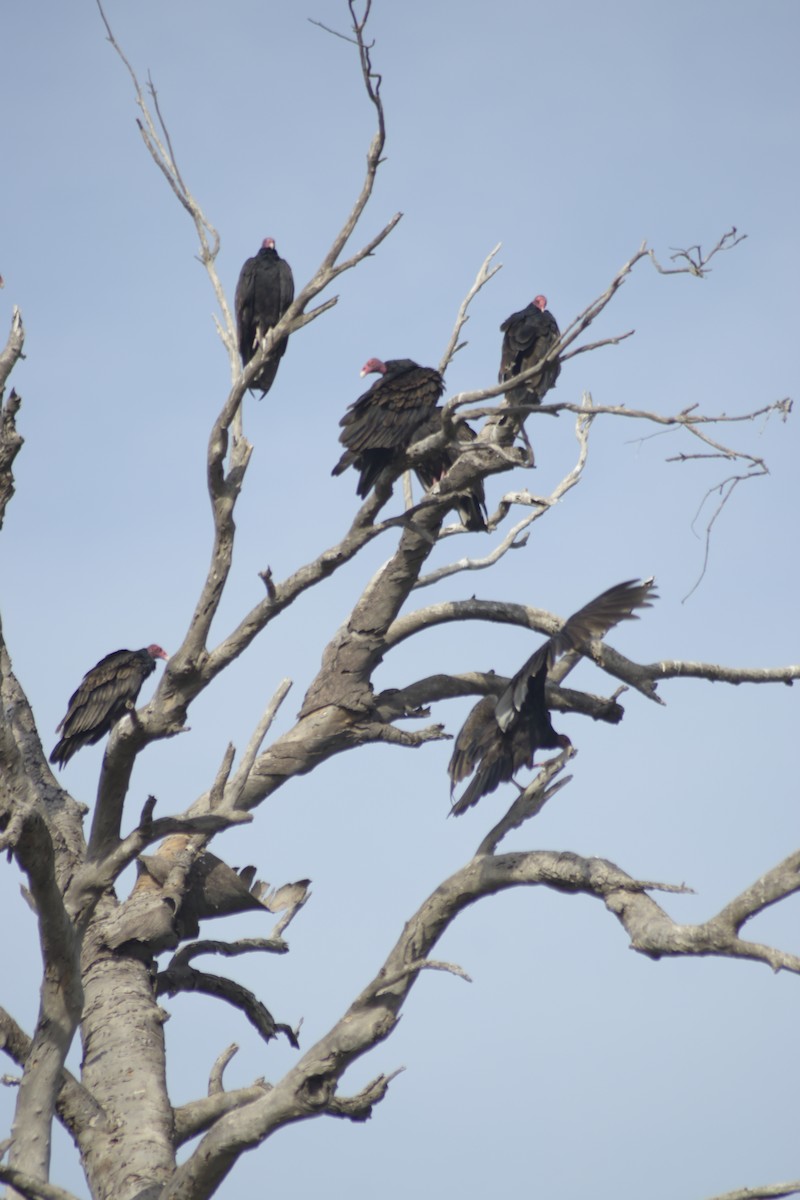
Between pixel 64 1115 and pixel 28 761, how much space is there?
1473 mm

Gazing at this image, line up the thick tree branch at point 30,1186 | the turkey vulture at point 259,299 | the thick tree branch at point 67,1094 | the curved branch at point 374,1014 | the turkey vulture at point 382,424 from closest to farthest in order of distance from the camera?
1. the thick tree branch at point 30,1186
2. the curved branch at point 374,1014
3. the thick tree branch at point 67,1094
4. the turkey vulture at point 382,424
5. the turkey vulture at point 259,299

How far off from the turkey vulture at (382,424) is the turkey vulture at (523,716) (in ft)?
3.15

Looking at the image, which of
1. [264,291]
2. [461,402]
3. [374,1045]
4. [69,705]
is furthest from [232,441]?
[264,291]

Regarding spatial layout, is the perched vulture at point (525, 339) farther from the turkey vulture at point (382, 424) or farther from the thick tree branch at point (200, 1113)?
the thick tree branch at point (200, 1113)

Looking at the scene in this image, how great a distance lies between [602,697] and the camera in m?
5.06

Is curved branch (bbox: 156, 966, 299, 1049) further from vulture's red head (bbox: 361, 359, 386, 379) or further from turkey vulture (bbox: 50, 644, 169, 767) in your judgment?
vulture's red head (bbox: 361, 359, 386, 379)

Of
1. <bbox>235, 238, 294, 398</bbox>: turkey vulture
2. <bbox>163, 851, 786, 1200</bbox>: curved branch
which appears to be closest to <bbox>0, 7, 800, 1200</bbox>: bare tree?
<bbox>163, 851, 786, 1200</bbox>: curved branch

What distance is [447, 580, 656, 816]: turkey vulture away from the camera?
4148 mm

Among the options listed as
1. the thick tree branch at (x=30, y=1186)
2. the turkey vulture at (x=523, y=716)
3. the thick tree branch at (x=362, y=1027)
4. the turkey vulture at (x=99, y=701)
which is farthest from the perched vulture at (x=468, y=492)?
the thick tree branch at (x=30, y=1186)

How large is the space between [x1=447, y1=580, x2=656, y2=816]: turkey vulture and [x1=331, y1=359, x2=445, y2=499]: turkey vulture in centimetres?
96

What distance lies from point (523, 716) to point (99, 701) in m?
1.88

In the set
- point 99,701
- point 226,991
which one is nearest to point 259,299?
point 99,701

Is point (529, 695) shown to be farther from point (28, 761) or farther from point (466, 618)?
point (28, 761)

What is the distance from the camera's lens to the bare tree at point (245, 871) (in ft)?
10.4
